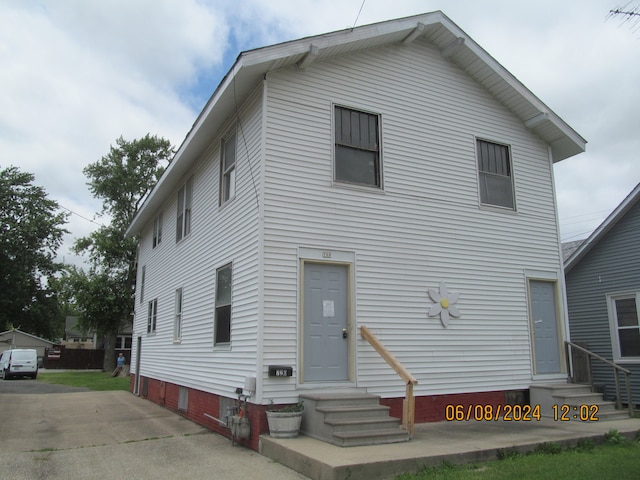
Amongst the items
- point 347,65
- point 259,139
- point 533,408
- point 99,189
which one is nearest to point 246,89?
point 259,139

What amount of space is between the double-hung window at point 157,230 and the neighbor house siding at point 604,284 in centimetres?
1259

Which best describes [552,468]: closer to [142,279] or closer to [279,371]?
[279,371]

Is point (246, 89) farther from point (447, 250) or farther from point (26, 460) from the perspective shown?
point (26, 460)

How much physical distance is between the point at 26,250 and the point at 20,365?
17.8 meters

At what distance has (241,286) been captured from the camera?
9133 millimetres

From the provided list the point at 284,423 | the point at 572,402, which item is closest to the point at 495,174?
the point at 572,402

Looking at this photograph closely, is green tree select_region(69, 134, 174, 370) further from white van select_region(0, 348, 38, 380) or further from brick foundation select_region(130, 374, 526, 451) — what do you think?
brick foundation select_region(130, 374, 526, 451)

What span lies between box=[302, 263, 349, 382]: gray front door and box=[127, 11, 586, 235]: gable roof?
338 cm

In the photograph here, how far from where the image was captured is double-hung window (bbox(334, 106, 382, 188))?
9.66 meters

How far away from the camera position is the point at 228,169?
10.6 metres

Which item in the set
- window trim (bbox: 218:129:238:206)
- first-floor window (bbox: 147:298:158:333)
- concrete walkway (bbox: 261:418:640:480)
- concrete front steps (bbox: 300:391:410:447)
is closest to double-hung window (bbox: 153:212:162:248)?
first-floor window (bbox: 147:298:158:333)

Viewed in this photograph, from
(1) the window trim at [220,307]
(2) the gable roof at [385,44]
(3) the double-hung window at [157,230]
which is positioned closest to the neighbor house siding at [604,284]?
(2) the gable roof at [385,44]
